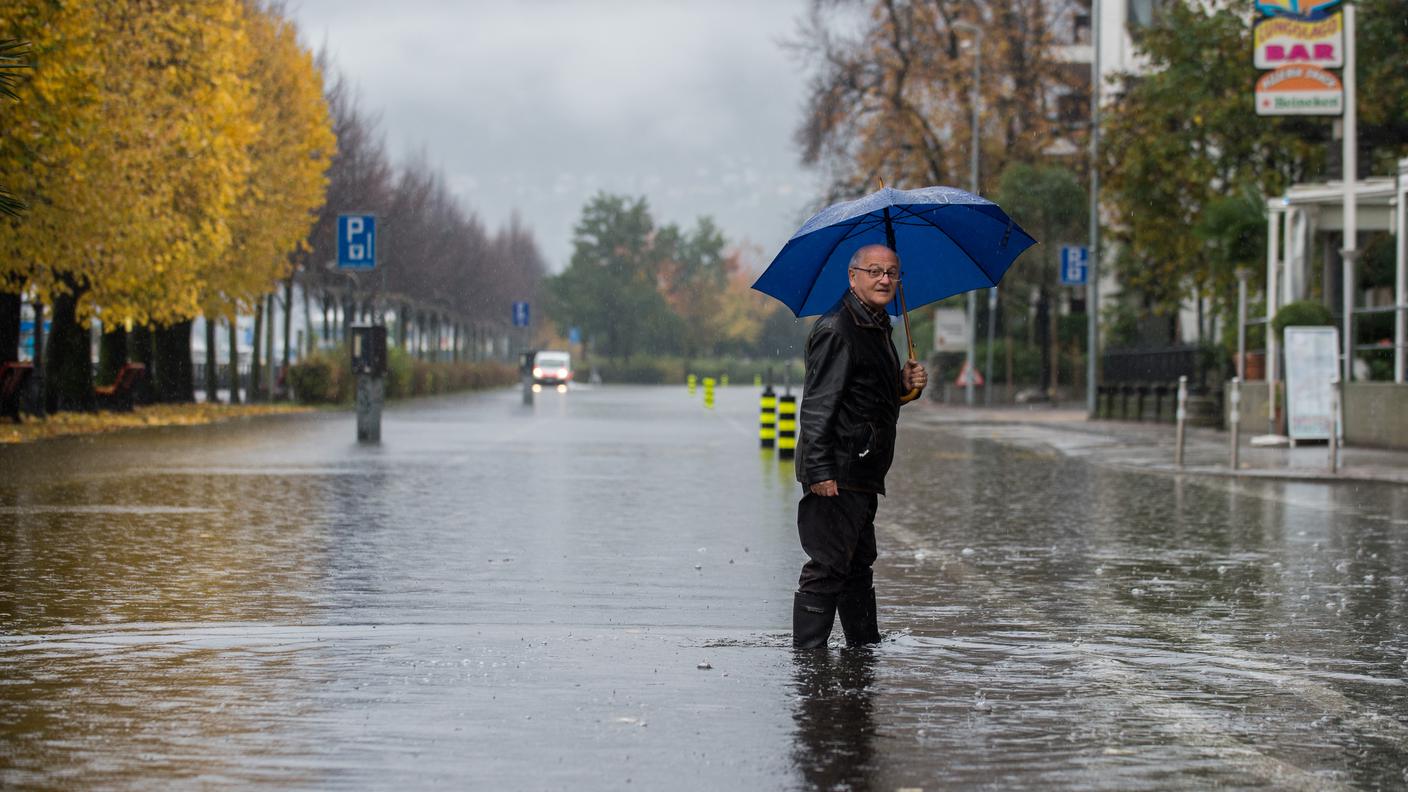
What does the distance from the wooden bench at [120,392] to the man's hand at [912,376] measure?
2992cm

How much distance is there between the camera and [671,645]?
8.27 meters

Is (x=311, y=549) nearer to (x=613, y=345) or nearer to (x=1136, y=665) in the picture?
(x=1136, y=665)

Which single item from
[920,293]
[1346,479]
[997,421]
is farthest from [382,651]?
[997,421]

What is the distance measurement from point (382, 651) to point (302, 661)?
40cm

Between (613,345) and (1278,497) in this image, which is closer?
(1278,497)

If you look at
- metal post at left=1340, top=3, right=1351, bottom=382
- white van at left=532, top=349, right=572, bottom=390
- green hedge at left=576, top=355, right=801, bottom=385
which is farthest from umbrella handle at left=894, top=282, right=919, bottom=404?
green hedge at left=576, top=355, right=801, bottom=385

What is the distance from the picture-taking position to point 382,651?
26.4 feet

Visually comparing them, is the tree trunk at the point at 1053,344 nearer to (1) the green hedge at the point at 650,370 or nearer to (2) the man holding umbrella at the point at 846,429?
(2) the man holding umbrella at the point at 846,429

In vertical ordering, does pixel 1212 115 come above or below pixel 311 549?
above

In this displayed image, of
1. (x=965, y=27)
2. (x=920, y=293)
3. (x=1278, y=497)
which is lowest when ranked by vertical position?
(x=1278, y=497)

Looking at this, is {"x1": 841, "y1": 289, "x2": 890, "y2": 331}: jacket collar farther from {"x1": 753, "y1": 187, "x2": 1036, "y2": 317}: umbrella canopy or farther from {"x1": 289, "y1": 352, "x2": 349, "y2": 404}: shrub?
{"x1": 289, "y1": 352, "x2": 349, "y2": 404}: shrub

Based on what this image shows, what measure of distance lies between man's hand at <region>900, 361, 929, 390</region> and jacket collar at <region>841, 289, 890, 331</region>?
0.65ft

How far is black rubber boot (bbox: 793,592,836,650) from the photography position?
7.91 meters

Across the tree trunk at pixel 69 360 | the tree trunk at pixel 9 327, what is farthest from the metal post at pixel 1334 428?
the tree trunk at pixel 69 360
